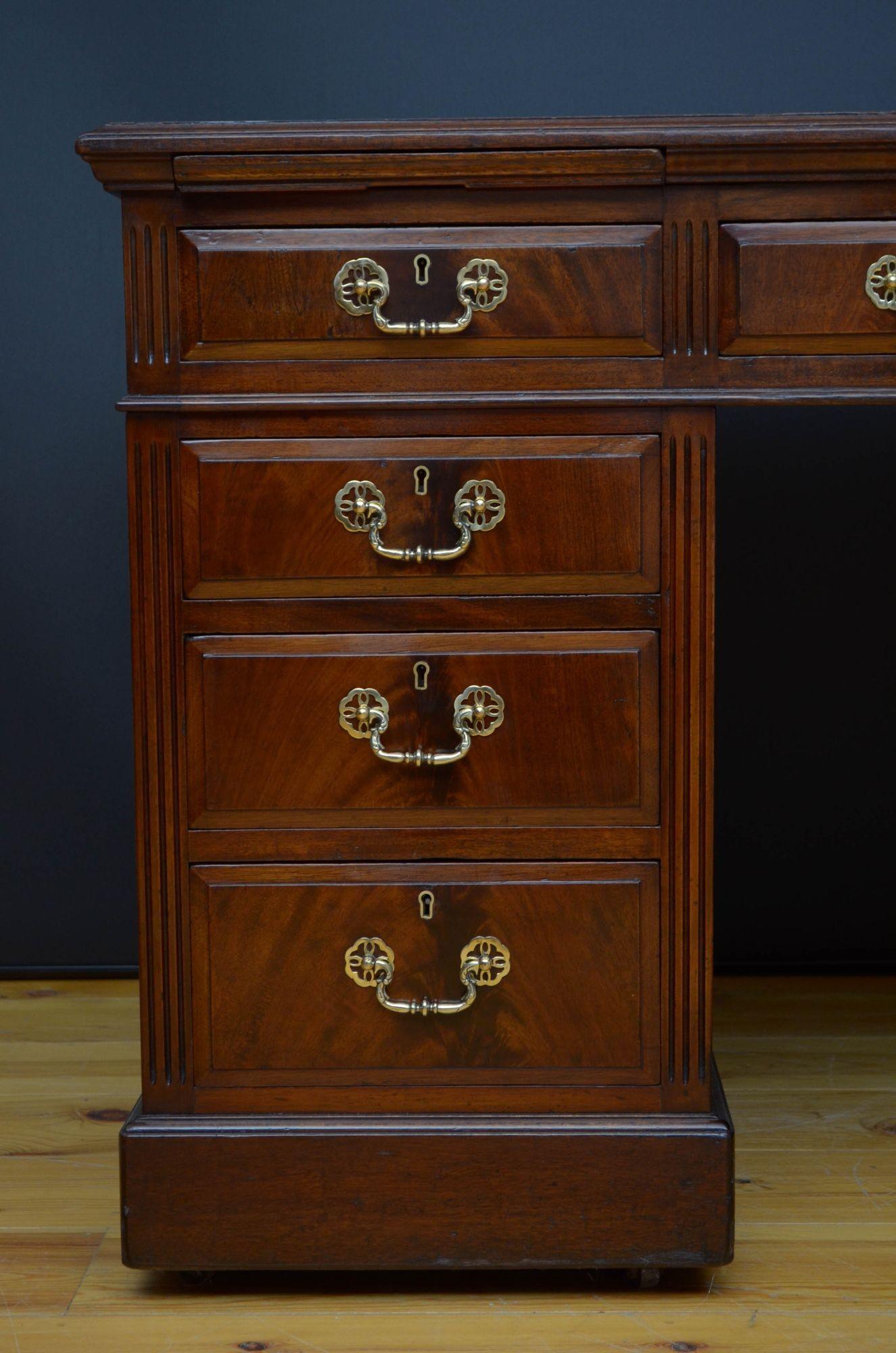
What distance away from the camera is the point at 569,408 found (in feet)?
4.30

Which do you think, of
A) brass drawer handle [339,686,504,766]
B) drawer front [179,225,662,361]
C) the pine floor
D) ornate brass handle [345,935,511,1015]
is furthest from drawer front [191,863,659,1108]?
drawer front [179,225,662,361]

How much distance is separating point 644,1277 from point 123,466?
1.37 metres

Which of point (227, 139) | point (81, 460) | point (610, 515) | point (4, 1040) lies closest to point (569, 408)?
point (610, 515)

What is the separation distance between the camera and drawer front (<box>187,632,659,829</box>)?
1333mm

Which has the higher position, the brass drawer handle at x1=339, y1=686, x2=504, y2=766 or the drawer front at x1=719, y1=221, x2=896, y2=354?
the drawer front at x1=719, y1=221, x2=896, y2=354

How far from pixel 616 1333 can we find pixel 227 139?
3.81ft

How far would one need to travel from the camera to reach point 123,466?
7.00 feet

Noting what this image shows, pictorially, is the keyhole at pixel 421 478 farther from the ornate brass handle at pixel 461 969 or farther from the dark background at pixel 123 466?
the dark background at pixel 123 466

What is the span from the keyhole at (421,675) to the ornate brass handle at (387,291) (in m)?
0.31

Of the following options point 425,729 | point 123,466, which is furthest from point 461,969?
point 123,466

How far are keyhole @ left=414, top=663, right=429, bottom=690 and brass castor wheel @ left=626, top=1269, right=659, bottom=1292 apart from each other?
620 millimetres

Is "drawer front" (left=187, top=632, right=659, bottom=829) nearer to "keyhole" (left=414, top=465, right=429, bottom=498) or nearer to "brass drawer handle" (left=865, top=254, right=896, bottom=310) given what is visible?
"keyhole" (left=414, top=465, right=429, bottom=498)

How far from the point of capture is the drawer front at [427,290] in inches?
50.9

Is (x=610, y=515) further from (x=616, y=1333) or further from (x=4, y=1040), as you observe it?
(x=4, y=1040)
